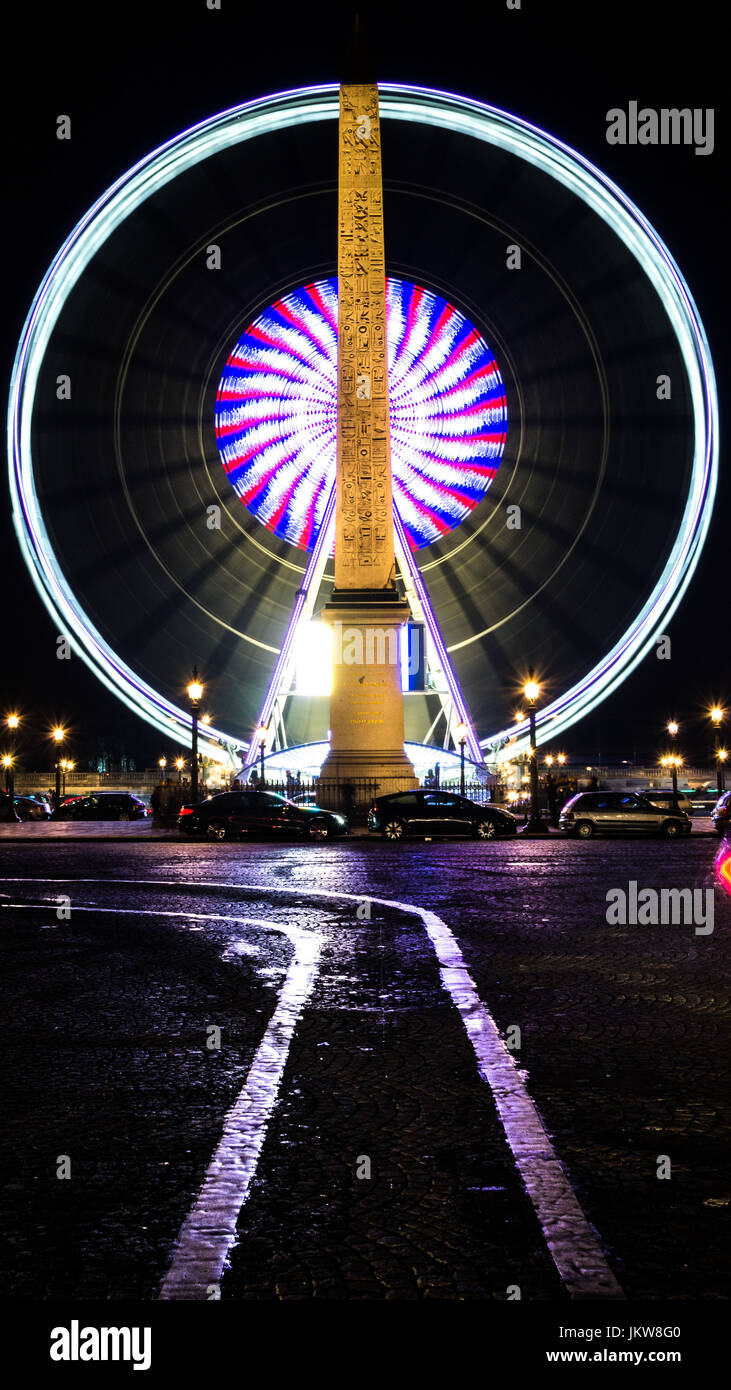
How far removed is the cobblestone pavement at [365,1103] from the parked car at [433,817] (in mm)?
15252

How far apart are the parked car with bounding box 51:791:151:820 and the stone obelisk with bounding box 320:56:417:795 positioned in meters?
12.4

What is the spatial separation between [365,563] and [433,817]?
6.69 m

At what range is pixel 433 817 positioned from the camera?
84.8 feet

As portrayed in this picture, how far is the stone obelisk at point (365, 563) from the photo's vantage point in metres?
29.1

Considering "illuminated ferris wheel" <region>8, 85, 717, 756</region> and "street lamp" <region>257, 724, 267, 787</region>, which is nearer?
"illuminated ferris wheel" <region>8, 85, 717, 756</region>

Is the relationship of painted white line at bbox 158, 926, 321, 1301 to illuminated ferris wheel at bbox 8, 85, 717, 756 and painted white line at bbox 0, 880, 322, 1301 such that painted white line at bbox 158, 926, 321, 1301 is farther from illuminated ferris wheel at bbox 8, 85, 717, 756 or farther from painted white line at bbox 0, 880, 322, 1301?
illuminated ferris wheel at bbox 8, 85, 717, 756

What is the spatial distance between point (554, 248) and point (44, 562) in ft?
70.5

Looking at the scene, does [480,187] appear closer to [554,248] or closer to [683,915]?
[554,248]

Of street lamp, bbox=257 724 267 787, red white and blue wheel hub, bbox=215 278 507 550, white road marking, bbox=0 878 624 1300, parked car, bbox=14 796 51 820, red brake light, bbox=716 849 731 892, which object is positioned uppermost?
red white and blue wheel hub, bbox=215 278 507 550

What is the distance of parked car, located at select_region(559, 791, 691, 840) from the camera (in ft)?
85.6

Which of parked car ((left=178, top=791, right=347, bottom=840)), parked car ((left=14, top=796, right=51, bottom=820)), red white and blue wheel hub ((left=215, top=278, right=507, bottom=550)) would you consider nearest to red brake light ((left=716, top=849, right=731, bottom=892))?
parked car ((left=178, top=791, right=347, bottom=840))

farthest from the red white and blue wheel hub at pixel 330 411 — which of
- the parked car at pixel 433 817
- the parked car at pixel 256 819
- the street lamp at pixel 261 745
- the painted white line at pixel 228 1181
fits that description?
the painted white line at pixel 228 1181

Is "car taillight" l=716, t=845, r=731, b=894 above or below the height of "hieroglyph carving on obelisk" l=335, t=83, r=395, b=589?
below

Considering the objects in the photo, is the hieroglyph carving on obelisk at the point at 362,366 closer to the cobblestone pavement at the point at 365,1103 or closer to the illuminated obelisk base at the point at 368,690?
the illuminated obelisk base at the point at 368,690
